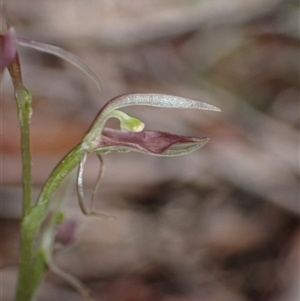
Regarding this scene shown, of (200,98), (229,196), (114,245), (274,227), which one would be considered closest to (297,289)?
(274,227)

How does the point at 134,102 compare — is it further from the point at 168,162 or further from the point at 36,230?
the point at 168,162

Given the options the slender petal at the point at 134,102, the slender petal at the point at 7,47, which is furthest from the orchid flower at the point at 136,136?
the slender petal at the point at 7,47

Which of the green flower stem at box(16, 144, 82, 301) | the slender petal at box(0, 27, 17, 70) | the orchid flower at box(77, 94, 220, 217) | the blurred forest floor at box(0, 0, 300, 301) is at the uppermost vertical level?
the slender petal at box(0, 27, 17, 70)

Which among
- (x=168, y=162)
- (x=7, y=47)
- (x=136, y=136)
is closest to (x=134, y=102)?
(x=136, y=136)

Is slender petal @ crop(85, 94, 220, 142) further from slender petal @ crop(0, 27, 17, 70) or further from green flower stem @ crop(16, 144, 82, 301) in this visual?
slender petal @ crop(0, 27, 17, 70)

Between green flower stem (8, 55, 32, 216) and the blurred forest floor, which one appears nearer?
green flower stem (8, 55, 32, 216)

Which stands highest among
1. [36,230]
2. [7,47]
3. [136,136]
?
[7,47]

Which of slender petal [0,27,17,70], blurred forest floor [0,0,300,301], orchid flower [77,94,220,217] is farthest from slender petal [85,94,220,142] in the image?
blurred forest floor [0,0,300,301]

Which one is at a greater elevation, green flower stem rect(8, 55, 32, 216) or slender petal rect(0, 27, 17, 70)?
slender petal rect(0, 27, 17, 70)

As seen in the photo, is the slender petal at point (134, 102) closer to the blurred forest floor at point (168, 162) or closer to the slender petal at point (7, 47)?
the slender petal at point (7, 47)
